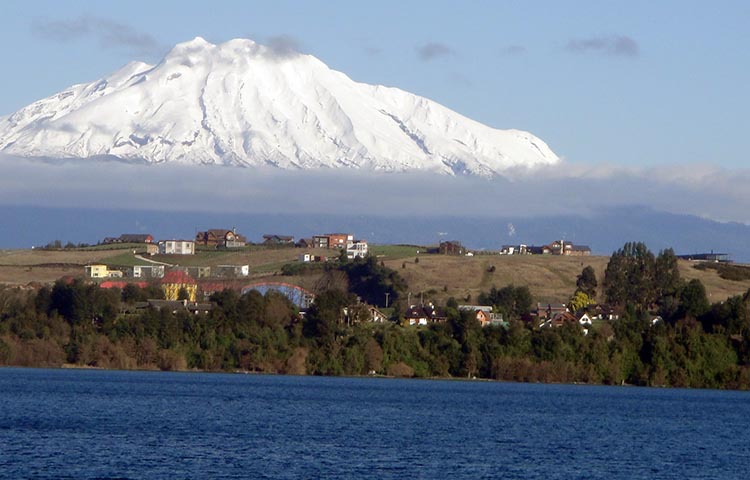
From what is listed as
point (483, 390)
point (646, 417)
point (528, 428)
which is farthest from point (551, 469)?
point (483, 390)

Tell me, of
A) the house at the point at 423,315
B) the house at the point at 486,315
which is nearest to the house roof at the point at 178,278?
the house at the point at 423,315

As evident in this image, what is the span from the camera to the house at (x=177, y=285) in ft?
324

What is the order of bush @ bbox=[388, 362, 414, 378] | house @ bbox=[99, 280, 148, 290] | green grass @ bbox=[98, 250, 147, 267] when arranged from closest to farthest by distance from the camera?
bush @ bbox=[388, 362, 414, 378] < house @ bbox=[99, 280, 148, 290] < green grass @ bbox=[98, 250, 147, 267]

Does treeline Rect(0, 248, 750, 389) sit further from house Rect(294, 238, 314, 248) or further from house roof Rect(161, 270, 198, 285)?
house Rect(294, 238, 314, 248)

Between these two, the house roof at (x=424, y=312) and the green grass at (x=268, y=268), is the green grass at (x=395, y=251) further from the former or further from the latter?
the house roof at (x=424, y=312)

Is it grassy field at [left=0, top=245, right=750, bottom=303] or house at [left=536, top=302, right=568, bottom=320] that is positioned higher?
grassy field at [left=0, top=245, right=750, bottom=303]

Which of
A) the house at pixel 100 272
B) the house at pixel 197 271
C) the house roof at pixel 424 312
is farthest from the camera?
the house at pixel 197 271

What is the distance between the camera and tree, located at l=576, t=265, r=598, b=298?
113 m

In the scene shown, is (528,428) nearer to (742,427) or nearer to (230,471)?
(742,427)

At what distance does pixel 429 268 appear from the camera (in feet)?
394

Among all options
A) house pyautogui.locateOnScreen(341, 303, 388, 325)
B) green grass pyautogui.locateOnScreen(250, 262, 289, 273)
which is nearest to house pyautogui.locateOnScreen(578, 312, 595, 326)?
house pyautogui.locateOnScreen(341, 303, 388, 325)

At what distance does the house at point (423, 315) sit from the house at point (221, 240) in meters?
54.5

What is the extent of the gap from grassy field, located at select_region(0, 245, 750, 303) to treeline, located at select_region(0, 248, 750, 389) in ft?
85.5

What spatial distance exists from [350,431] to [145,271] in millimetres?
75155
